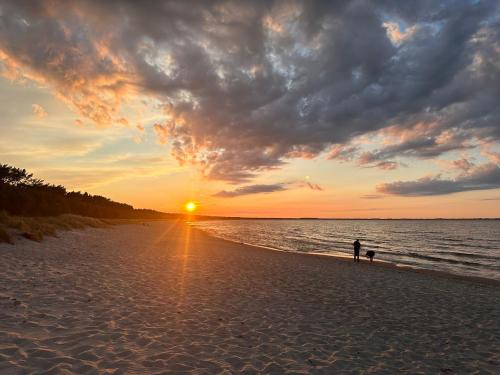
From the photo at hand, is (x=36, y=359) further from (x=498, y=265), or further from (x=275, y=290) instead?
(x=498, y=265)

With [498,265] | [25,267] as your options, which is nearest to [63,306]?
[25,267]

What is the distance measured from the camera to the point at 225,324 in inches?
369

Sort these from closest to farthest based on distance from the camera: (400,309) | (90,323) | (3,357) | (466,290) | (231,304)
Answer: (3,357) < (90,323) < (231,304) < (400,309) < (466,290)

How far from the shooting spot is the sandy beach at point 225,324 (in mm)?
6785

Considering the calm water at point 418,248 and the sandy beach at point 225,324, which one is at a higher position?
the sandy beach at point 225,324

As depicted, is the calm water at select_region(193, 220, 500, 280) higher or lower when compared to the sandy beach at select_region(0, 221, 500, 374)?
lower

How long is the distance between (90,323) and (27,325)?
1355 millimetres

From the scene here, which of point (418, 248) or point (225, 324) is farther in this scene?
point (418, 248)

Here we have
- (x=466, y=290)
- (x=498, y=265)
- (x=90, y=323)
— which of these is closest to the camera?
(x=90, y=323)

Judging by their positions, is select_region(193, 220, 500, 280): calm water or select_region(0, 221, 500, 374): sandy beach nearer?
select_region(0, 221, 500, 374): sandy beach

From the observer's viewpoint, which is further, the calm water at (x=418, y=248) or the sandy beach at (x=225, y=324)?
the calm water at (x=418, y=248)

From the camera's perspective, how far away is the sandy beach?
6.79m

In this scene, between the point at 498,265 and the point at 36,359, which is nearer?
the point at 36,359

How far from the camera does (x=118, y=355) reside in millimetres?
6738
